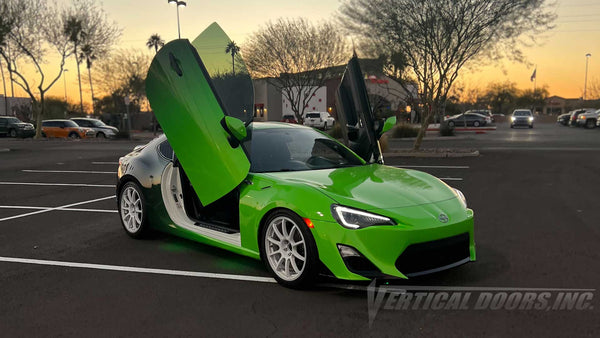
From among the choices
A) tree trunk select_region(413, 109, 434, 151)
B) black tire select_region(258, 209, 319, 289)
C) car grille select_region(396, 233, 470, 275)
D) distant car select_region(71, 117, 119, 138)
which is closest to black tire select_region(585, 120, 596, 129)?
tree trunk select_region(413, 109, 434, 151)

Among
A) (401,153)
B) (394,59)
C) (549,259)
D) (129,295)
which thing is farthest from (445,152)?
(129,295)

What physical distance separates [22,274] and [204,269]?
68.3 inches

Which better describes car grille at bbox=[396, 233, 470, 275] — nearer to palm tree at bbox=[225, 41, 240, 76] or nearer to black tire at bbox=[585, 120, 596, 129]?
palm tree at bbox=[225, 41, 240, 76]

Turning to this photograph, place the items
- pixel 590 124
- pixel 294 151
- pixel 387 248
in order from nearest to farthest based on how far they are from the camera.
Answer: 1. pixel 387 248
2. pixel 294 151
3. pixel 590 124

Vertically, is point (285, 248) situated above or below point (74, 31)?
below

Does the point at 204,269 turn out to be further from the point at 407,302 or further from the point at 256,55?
the point at 256,55

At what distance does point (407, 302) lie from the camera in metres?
3.67

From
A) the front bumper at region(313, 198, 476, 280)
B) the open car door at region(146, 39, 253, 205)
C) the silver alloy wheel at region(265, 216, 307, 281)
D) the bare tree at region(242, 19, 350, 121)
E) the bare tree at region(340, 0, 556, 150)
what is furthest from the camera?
the bare tree at region(242, 19, 350, 121)

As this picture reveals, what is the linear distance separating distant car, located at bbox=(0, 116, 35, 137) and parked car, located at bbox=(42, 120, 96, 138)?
102 centimetres

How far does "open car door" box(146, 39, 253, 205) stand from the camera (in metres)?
4.49

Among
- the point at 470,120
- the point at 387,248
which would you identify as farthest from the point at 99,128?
the point at 387,248

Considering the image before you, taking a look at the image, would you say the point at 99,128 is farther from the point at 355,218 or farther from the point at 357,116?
the point at 355,218

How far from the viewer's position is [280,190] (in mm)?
4086

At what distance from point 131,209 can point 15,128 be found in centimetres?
3392
